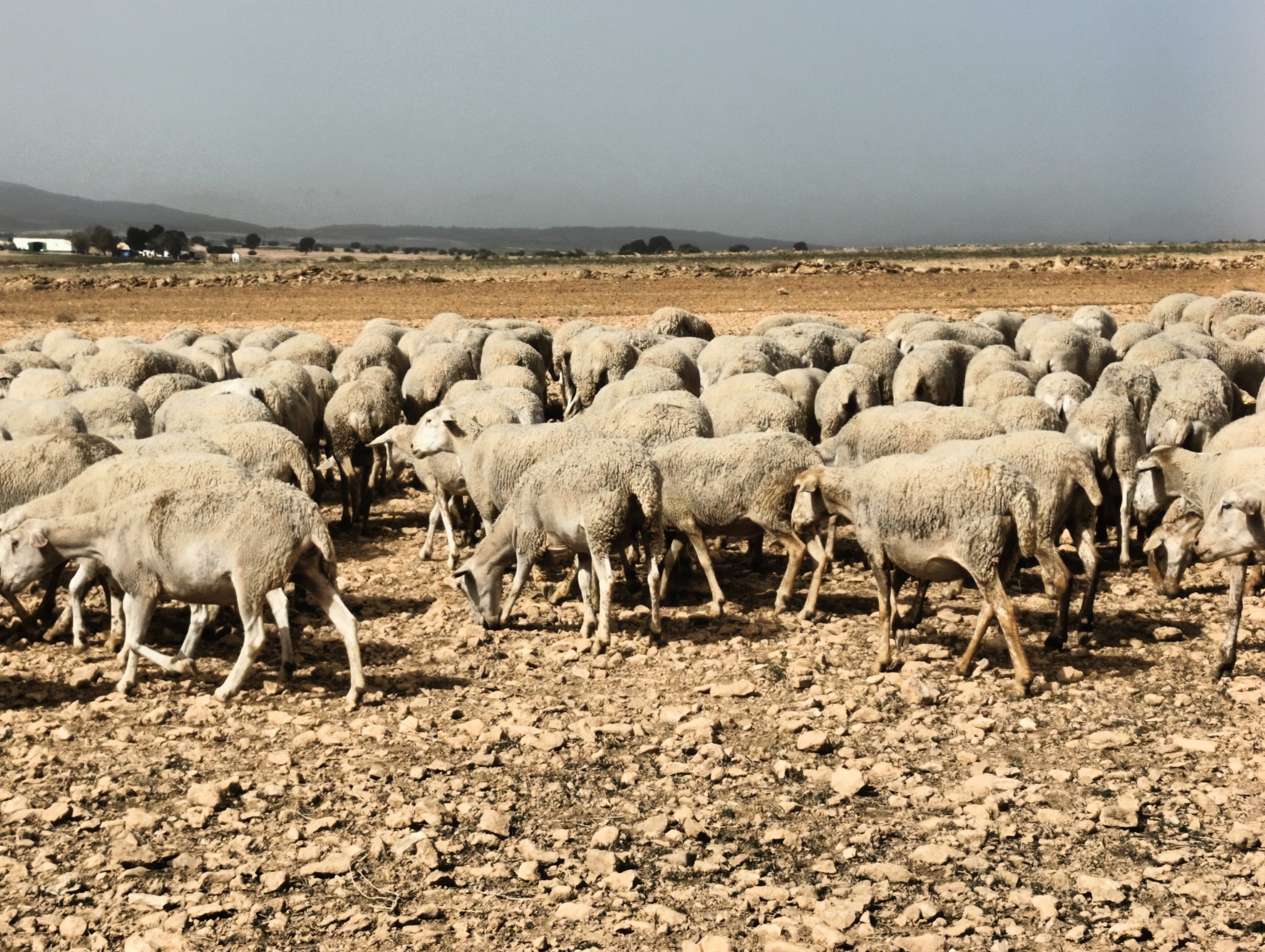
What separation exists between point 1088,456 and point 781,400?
12.2ft

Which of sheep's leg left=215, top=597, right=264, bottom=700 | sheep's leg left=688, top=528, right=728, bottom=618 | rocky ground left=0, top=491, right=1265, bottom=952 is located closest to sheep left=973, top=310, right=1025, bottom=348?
rocky ground left=0, top=491, right=1265, bottom=952

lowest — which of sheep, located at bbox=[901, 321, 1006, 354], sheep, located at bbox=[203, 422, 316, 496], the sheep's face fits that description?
the sheep's face

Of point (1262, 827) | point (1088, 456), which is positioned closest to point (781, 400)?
point (1088, 456)

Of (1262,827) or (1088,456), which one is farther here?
(1088,456)

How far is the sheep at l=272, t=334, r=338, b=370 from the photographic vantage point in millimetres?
18047

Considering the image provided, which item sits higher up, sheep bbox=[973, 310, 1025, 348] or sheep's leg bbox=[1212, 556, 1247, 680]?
sheep bbox=[973, 310, 1025, 348]

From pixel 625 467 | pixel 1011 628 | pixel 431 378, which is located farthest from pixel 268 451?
pixel 1011 628

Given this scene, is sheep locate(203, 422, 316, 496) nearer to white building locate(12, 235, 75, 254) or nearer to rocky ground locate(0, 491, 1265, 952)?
rocky ground locate(0, 491, 1265, 952)

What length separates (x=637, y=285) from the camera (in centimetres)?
4728

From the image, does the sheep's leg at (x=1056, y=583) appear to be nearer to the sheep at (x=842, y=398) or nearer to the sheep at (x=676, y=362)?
the sheep at (x=842, y=398)

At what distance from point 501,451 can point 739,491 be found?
2360 millimetres

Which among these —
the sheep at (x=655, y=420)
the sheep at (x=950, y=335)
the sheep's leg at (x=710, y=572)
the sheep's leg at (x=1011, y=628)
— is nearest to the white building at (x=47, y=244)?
the sheep at (x=950, y=335)

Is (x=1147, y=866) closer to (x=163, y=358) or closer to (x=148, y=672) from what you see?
(x=148, y=672)

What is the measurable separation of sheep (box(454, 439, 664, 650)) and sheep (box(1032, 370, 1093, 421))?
5639mm
